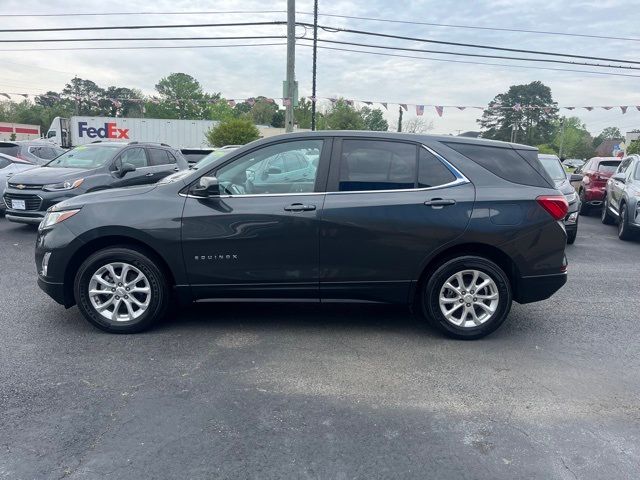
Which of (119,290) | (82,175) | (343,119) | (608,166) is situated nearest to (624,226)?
(608,166)

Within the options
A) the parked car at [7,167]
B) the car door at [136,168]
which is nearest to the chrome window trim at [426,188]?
the car door at [136,168]

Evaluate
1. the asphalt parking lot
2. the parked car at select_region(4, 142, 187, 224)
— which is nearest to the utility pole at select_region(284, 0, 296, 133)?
the parked car at select_region(4, 142, 187, 224)

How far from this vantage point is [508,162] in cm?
471

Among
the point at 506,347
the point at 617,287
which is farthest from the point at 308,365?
the point at 617,287

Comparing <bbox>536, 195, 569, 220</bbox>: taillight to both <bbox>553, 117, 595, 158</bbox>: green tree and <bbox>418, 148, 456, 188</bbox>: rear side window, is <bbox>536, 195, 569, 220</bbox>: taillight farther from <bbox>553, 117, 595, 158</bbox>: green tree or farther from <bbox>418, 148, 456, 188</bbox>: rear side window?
<bbox>553, 117, 595, 158</bbox>: green tree

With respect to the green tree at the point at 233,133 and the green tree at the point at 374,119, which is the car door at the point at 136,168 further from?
the green tree at the point at 374,119

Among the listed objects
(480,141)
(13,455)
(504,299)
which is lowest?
(13,455)

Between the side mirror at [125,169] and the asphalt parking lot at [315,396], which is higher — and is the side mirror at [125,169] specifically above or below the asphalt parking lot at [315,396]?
above

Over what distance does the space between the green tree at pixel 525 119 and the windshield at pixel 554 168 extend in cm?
6530

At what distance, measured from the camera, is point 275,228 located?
445 cm

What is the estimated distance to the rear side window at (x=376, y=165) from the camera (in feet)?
15.0

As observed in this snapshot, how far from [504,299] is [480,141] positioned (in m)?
1.46

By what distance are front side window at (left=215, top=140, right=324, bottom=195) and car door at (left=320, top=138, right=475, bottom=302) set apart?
23cm

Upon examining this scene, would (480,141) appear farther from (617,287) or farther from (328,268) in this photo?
(617,287)
